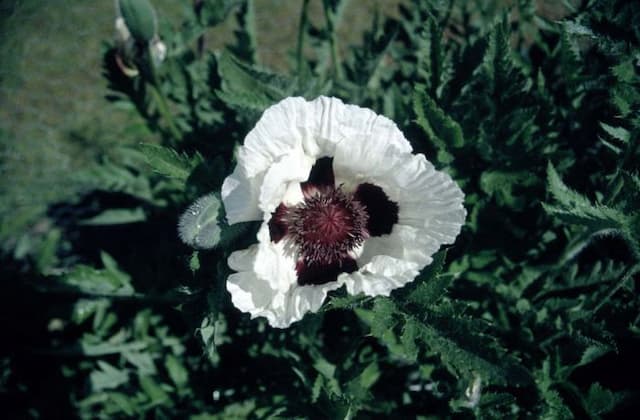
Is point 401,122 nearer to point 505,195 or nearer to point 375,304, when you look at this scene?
point 505,195

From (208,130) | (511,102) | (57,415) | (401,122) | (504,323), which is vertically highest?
(511,102)

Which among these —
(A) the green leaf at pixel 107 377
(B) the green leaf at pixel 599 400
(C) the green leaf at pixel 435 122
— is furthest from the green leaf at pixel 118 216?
(B) the green leaf at pixel 599 400

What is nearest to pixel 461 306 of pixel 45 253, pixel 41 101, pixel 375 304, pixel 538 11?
pixel 375 304

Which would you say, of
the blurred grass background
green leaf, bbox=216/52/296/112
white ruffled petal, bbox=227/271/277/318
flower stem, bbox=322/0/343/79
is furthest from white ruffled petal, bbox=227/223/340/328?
the blurred grass background

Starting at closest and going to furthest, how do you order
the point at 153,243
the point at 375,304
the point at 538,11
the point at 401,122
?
the point at 375,304
the point at 401,122
the point at 153,243
the point at 538,11

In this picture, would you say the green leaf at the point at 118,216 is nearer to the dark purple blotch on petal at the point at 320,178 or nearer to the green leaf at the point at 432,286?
the dark purple blotch on petal at the point at 320,178

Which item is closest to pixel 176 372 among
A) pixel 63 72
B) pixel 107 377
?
pixel 107 377

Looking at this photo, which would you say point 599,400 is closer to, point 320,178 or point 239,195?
point 320,178
